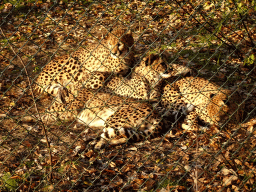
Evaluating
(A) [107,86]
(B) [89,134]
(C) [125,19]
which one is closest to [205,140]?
(B) [89,134]

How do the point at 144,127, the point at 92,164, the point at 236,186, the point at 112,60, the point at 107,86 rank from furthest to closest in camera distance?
1. the point at 112,60
2. the point at 107,86
3. the point at 144,127
4. the point at 92,164
5. the point at 236,186

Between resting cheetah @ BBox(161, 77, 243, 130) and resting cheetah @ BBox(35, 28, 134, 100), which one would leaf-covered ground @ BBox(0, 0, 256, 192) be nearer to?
resting cheetah @ BBox(161, 77, 243, 130)

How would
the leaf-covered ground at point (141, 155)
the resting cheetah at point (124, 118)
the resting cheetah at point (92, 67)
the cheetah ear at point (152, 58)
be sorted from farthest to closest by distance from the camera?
the resting cheetah at point (92, 67) < the cheetah ear at point (152, 58) < the resting cheetah at point (124, 118) < the leaf-covered ground at point (141, 155)

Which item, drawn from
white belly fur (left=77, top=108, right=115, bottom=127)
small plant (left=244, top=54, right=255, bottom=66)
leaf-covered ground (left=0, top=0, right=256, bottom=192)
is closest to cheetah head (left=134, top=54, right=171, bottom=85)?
leaf-covered ground (left=0, top=0, right=256, bottom=192)

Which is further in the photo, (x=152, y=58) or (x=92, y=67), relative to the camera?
(x=92, y=67)

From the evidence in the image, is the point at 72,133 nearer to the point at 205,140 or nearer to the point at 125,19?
the point at 205,140

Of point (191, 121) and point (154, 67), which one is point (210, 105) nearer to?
point (191, 121)

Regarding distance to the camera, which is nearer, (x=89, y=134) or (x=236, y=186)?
(x=236, y=186)

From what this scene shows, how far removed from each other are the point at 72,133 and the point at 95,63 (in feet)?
8.48

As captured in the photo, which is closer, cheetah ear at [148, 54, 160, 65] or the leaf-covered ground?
the leaf-covered ground

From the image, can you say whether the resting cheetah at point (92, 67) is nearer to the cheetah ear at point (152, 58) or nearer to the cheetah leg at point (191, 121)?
the cheetah ear at point (152, 58)

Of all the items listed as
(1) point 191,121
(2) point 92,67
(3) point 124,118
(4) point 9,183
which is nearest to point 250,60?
(1) point 191,121

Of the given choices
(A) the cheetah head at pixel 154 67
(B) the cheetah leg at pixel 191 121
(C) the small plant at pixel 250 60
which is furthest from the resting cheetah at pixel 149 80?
(C) the small plant at pixel 250 60

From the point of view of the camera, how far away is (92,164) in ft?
16.7
